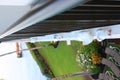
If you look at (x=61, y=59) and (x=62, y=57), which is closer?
(x=62, y=57)

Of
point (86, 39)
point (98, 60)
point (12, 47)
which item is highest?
point (86, 39)

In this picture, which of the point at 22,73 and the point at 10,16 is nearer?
the point at 10,16

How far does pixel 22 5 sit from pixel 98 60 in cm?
320

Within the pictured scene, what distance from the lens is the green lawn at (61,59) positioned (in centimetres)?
676

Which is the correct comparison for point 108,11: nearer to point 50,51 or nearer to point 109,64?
point 109,64

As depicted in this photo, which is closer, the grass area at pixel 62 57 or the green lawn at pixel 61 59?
the grass area at pixel 62 57

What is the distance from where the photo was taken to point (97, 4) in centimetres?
172

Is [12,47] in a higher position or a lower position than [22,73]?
higher

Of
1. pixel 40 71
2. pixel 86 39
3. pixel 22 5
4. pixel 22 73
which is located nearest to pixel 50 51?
pixel 40 71

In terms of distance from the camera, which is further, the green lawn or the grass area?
the green lawn

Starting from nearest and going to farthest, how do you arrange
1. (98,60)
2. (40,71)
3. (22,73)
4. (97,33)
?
(97,33) < (98,60) < (40,71) < (22,73)

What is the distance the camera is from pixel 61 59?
25.0 ft

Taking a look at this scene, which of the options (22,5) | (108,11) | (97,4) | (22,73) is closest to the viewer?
(22,5)

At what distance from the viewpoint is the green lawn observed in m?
6.76
